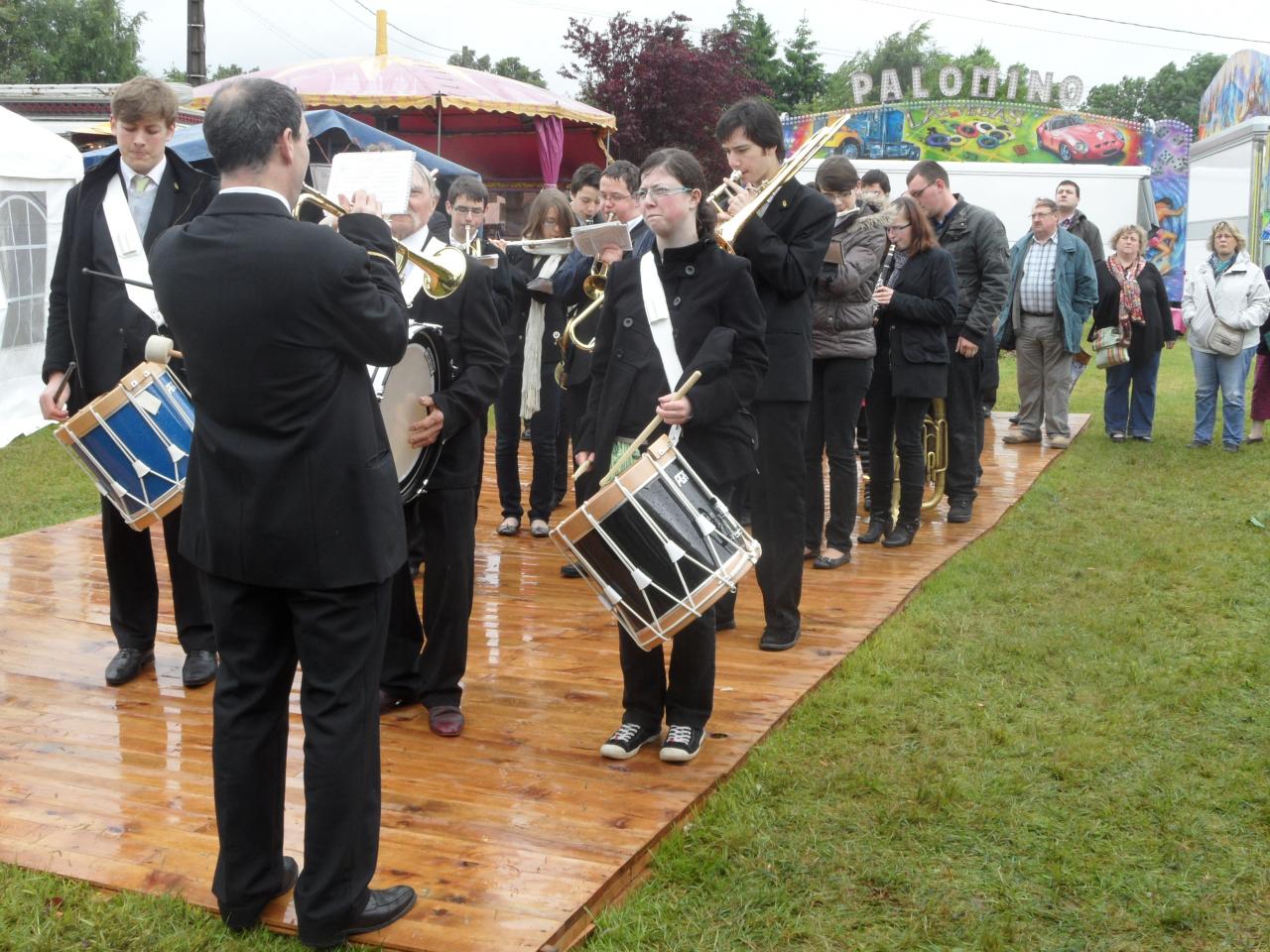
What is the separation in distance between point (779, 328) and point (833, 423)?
146 centimetres

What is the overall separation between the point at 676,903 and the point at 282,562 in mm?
1335

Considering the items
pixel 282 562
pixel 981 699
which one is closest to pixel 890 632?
pixel 981 699

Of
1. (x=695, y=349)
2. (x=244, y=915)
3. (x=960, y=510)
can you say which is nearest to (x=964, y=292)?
(x=960, y=510)

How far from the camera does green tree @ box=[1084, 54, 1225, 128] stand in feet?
304

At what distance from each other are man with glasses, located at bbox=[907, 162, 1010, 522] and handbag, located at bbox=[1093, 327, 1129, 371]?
305cm

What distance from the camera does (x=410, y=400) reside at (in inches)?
169

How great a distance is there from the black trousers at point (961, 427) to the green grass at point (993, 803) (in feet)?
4.83

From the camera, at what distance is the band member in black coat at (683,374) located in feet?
13.8

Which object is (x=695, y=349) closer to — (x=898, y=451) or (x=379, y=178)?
(x=379, y=178)

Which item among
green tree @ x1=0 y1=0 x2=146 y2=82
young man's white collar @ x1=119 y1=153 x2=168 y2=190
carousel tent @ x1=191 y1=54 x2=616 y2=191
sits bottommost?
young man's white collar @ x1=119 y1=153 x2=168 y2=190

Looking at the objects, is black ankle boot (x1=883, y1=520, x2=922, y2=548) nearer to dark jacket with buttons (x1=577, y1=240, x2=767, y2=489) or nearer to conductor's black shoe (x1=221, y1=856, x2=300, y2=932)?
dark jacket with buttons (x1=577, y1=240, x2=767, y2=489)

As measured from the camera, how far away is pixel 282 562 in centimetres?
296

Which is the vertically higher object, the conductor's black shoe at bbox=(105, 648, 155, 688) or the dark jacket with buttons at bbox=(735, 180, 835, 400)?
the dark jacket with buttons at bbox=(735, 180, 835, 400)

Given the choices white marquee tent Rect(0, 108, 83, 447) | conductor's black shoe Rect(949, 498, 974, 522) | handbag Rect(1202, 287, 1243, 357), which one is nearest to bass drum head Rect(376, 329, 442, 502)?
conductor's black shoe Rect(949, 498, 974, 522)
